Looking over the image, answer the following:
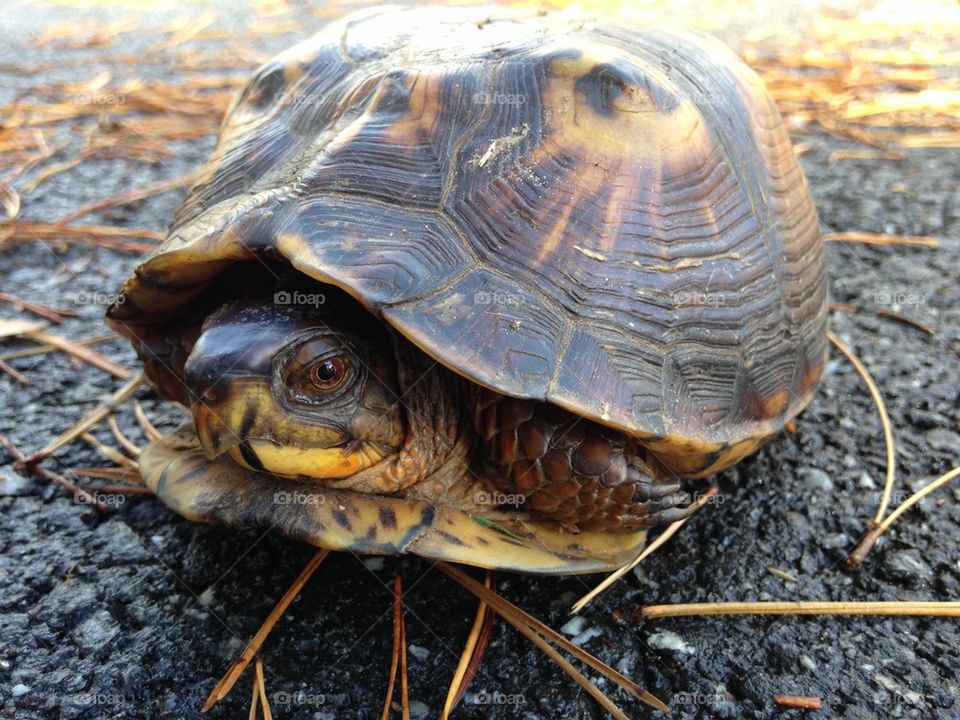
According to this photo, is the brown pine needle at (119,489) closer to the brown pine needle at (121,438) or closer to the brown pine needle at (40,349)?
the brown pine needle at (121,438)

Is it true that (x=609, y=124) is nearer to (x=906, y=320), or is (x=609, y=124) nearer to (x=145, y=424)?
(x=145, y=424)

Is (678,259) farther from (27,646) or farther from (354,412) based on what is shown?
(27,646)

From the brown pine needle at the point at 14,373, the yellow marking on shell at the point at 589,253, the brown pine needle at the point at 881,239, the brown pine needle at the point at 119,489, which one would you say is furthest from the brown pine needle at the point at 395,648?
the brown pine needle at the point at 881,239

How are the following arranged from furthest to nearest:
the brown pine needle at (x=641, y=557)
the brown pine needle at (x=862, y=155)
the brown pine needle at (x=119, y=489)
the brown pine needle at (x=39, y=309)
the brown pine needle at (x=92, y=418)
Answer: the brown pine needle at (x=862, y=155), the brown pine needle at (x=39, y=309), the brown pine needle at (x=92, y=418), the brown pine needle at (x=119, y=489), the brown pine needle at (x=641, y=557)

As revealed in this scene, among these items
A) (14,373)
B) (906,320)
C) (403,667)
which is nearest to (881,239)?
(906,320)

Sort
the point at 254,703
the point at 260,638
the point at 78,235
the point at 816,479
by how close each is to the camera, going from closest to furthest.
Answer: the point at 254,703
the point at 260,638
the point at 816,479
the point at 78,235

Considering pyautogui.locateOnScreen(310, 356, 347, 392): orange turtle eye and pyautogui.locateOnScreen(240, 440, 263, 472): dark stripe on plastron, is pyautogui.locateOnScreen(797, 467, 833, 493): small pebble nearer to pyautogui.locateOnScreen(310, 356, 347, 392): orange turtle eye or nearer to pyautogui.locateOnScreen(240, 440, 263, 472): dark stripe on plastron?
pyautogui.locateOnScreen(310, 356, 347, 392): orange turtle eye
